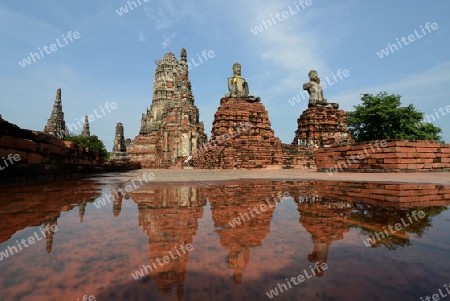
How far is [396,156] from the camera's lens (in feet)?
19.6

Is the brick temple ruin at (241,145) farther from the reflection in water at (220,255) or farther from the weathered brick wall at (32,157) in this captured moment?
the reflection in water at (220,255)

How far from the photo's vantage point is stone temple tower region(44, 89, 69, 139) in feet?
97.0

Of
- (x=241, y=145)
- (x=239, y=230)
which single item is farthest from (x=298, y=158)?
(x=239, y=230)

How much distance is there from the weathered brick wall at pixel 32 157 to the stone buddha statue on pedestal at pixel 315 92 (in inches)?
538

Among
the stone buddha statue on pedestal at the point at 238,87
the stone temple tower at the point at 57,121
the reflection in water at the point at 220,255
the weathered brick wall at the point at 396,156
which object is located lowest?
the reflection in water at the point at 220,255

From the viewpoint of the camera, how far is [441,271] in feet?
2.12

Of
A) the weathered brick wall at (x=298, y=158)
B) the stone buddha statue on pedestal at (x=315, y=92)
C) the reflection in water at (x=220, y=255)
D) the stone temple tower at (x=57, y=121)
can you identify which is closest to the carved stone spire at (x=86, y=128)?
the stone temple tower at (x=57, y=121)

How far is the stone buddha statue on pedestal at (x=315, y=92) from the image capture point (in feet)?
51.4

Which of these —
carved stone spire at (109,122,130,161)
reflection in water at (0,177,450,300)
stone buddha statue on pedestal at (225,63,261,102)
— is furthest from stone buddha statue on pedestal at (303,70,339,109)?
reflection in water at (0,177,450,300)

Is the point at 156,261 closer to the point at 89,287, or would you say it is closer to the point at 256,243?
the point at 89,287

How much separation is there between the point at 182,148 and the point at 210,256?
2108 centimetres

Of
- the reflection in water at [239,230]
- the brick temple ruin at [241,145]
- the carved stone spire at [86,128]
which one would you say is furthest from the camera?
the carved stone spire at [86,128]

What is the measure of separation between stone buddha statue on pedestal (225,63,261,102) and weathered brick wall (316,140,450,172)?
7.28 m

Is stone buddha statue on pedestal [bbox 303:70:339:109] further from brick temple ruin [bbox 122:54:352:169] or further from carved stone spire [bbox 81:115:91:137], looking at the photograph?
carved stone spire [bbox 81:115:91:137]
